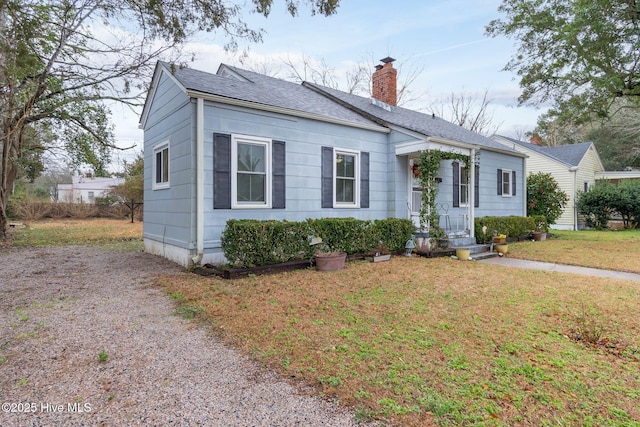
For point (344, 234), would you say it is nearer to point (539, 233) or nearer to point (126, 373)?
point (126, 373)

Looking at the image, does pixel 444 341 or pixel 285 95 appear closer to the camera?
pixel 444 341

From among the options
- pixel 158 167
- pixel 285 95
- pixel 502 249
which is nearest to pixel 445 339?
pixel 502 249

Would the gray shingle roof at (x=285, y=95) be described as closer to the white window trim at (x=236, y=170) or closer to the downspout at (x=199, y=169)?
the downspout at (x=199, y=169)

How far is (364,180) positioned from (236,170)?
3557mm

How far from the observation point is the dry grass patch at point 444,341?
2230mm

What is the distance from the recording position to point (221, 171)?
21.9ft

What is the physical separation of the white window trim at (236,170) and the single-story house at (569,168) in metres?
14.7

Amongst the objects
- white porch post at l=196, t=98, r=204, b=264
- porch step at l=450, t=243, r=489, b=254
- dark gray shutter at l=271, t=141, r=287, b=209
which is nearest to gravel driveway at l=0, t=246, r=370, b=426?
white porch post at l=196, t=98, r=204, b=264

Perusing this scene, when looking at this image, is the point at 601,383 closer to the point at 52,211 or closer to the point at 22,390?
the point at 22,390

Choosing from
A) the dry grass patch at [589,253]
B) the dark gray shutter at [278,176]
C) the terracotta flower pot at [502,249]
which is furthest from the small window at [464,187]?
the dark gray shutter at [278,176]

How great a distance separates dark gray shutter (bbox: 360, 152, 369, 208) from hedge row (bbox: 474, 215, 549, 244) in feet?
12.0

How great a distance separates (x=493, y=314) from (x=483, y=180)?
8.96m

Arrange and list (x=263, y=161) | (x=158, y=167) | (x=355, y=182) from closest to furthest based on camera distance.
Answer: (x=263, y=161) < (x=158, y=167) < (x=355, y=182)

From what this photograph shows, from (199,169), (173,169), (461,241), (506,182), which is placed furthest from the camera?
(506,182)
